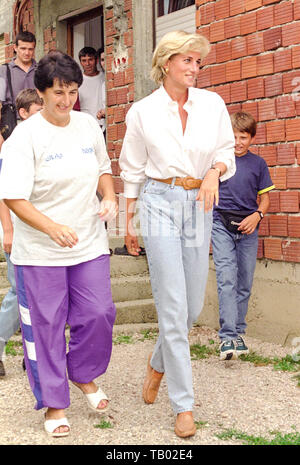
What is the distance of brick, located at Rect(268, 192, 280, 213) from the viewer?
20.1 ft

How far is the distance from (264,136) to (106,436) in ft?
11.1

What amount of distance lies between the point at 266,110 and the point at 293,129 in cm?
38

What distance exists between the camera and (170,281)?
3.85 meters

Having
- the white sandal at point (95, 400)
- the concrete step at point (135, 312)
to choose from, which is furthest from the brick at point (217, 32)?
the white sandal at point (95, 400)

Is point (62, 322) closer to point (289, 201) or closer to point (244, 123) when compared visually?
point (244, 123)

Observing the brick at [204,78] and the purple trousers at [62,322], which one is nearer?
the purple trousers at [62,322]

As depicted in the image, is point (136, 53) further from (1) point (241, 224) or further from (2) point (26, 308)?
(2) point (26, 308)

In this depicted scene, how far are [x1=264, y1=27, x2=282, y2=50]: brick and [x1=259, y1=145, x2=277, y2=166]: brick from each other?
34.2 inches

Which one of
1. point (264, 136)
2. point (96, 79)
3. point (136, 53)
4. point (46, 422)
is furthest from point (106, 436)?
point (96, 79)

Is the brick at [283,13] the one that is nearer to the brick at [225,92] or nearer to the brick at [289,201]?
the brick at [225,92]

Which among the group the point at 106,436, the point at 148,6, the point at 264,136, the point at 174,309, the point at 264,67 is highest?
the point at 148,6

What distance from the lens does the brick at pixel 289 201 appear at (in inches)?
235

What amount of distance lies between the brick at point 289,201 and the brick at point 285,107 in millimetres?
673

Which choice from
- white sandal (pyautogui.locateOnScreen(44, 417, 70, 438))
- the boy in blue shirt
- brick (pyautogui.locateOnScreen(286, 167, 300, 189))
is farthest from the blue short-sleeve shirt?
white sandal (pyautogui.locateOnScreen(44, 417, 70, 438))
